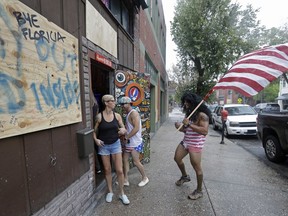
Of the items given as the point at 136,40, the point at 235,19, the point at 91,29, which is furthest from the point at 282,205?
the point at 235,19

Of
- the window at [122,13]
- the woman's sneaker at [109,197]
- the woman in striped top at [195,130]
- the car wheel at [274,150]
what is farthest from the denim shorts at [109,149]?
the car wheel at [274,150]

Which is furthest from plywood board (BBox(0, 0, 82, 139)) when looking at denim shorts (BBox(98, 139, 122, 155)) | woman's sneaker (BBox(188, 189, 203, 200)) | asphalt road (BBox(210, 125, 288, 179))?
asphalt road (BBox(210, 125, 288, 179))

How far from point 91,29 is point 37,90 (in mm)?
1719

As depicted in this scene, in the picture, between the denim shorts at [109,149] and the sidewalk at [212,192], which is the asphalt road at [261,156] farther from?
the denim shorts at [109,149]

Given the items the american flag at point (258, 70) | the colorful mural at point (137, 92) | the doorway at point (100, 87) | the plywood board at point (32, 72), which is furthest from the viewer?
the colorful mural at point (137, 92)

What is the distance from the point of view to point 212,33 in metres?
16.3

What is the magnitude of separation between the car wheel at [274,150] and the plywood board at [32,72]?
16.9 feet

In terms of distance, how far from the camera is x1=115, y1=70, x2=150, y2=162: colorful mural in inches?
176

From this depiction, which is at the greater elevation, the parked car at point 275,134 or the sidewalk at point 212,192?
the parked car at point 275,134

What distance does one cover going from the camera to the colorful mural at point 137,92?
4.46 meters

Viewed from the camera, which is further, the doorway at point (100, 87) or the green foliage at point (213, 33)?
the green foliage at point (213, 33)

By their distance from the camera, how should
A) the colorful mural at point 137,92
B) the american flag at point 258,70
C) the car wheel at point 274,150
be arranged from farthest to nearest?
the car wheel at point 274,150
the colorful mural at point 137,92
the american flag at point 258,70

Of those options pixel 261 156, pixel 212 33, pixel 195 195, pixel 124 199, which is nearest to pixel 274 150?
pixel 261 156

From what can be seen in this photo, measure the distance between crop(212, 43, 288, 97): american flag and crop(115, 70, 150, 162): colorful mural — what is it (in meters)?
2.07
